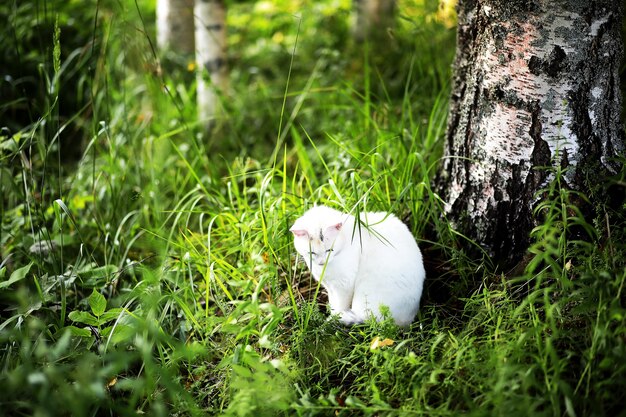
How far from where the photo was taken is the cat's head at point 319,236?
1860 mm

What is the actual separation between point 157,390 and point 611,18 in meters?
2.12

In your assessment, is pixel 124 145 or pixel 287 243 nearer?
pixel 287 243

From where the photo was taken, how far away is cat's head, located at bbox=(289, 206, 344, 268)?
1.86 m

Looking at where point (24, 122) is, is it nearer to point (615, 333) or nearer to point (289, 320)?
point (289, 320)

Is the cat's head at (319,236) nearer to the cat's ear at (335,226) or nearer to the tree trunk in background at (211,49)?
the cat's ear at (335,226)

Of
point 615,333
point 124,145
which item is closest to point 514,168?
point 615,333

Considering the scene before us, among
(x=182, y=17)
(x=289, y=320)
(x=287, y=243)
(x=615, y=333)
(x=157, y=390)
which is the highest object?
(x=182, y=17)

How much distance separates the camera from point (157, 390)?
6.31ft

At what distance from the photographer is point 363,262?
2.02m

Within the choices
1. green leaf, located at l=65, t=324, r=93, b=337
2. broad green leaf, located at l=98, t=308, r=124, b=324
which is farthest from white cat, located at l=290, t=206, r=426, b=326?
green leaf, located at l=65, t=324, r=93, b=337

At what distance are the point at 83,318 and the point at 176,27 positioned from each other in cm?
254

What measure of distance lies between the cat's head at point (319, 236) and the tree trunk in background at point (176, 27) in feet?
7.57

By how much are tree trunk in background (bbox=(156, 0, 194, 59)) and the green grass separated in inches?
19.7

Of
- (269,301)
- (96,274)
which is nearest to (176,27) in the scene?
(96,274)
